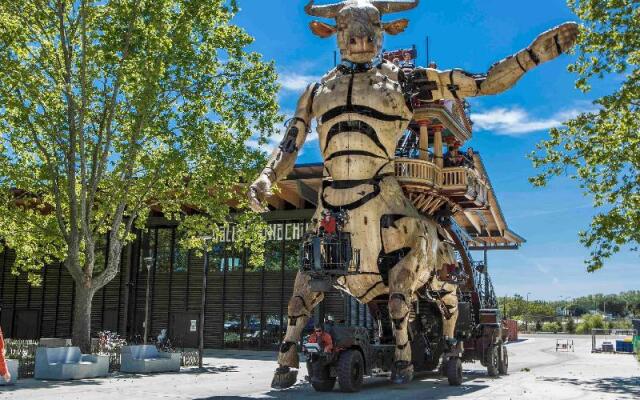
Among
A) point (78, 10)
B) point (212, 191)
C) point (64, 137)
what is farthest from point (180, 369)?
point (78, 10)

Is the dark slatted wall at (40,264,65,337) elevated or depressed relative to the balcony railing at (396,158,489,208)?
depressed

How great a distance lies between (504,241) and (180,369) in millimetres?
19050

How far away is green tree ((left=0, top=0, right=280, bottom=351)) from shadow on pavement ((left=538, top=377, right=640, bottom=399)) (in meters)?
11.0

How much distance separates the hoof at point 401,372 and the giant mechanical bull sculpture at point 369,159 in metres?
0.02

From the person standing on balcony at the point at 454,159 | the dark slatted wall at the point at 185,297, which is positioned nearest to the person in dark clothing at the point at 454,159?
the person standing on balcony at the point at 454,159

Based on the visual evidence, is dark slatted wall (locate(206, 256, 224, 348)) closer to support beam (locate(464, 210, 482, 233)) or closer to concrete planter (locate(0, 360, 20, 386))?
support beam (locate(464, 210, 482, 233))

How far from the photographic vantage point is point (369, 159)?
12.2m

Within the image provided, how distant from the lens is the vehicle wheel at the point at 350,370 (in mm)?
12133

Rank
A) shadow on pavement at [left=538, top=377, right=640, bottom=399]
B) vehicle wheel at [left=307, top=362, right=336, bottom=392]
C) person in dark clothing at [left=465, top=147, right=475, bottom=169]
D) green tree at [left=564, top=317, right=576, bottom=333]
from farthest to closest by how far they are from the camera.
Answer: green tree at [left=564, top=317, right=576, bottom=333]
person in dark clothing at [left=465, top=147, right=475, bottom=169]
shadow on pavement at [left=538, top=377, right=640, bottom=399]
vehicle wheel at [left=307, top=362, right=336, bottom=392]

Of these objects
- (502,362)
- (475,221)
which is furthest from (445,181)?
(475,221)

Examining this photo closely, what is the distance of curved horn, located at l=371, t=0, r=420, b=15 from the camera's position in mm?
12797

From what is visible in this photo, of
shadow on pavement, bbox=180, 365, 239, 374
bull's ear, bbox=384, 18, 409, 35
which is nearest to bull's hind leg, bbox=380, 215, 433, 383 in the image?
→ bull's ear, bbox=384, 18, 409, 35

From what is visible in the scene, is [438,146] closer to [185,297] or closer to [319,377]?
[319,377]

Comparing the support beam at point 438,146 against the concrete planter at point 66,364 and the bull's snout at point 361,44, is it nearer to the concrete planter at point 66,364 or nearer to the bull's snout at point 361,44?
the bull's snout at point 361,44
